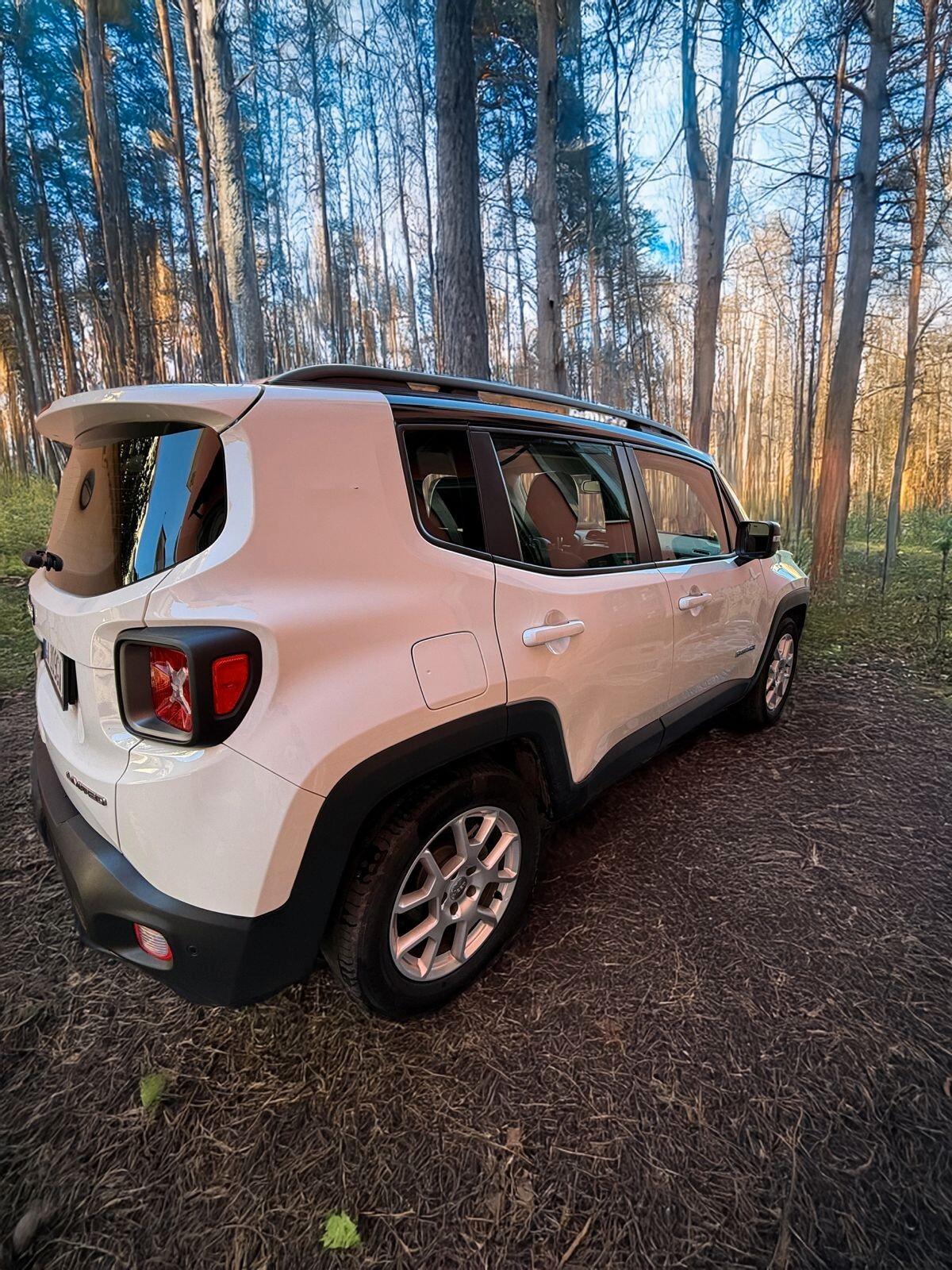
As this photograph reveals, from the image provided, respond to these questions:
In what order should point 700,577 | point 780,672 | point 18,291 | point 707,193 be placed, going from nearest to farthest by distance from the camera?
point 700,577 → point 780,672 → point 707,193 → point 18,291

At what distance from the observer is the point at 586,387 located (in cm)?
1828

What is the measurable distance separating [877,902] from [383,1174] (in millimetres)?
1981

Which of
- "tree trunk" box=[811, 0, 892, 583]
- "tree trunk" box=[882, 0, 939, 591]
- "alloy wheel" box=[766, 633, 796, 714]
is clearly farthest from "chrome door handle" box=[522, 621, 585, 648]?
"tree trunk" box=[882, 0, 939, 591]

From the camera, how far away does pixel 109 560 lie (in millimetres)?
1510

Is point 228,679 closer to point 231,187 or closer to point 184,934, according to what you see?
point 184,934

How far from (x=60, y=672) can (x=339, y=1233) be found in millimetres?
1543

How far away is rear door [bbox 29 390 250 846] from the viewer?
53.2 inches

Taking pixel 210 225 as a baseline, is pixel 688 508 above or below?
below

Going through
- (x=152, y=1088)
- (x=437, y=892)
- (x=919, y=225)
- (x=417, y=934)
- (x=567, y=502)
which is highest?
(x=919, y=225)

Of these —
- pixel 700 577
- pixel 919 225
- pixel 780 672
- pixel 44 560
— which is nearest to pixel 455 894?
pixel 44 560

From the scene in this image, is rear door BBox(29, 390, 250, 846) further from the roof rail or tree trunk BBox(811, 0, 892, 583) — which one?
tree trunk BBox(811, 0, 892, 583)

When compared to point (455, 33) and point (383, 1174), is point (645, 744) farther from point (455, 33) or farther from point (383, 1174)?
point (455, 33)

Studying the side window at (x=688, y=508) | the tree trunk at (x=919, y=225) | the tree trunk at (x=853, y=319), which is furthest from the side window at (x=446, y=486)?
the tree trunk at (x=919, y=225)

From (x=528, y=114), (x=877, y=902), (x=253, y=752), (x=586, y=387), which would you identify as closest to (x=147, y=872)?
(x=253, y=752)
